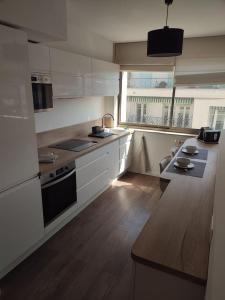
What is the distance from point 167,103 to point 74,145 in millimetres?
2050

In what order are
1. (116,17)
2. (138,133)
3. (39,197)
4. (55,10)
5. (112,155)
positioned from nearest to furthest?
1. (55,10)
2. (39,197)
3. (116,17)
4. (112,155)
5. (138,133)

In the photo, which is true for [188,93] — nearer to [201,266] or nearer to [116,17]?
[116,17]

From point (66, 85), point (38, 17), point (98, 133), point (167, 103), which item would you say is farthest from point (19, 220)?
point (167, 103)

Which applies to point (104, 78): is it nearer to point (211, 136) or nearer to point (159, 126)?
point (159, 126)

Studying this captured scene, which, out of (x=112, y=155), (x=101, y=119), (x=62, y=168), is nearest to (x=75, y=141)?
(x=112, y=155)

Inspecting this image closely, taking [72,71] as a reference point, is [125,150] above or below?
below

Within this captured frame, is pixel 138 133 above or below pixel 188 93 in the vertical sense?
below

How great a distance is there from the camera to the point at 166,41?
1.86 meters

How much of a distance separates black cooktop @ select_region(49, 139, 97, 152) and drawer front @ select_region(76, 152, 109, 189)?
0.24m

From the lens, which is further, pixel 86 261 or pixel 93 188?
pixel 93 188

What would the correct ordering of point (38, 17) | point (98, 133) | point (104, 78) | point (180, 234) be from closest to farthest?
point (180, 234)
point (38, 17)
point (104, 78)
point (98, 133)

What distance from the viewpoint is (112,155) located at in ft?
11.8

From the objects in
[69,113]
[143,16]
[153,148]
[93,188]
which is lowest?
[93,188]

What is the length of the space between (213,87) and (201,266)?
3305 millimetres
